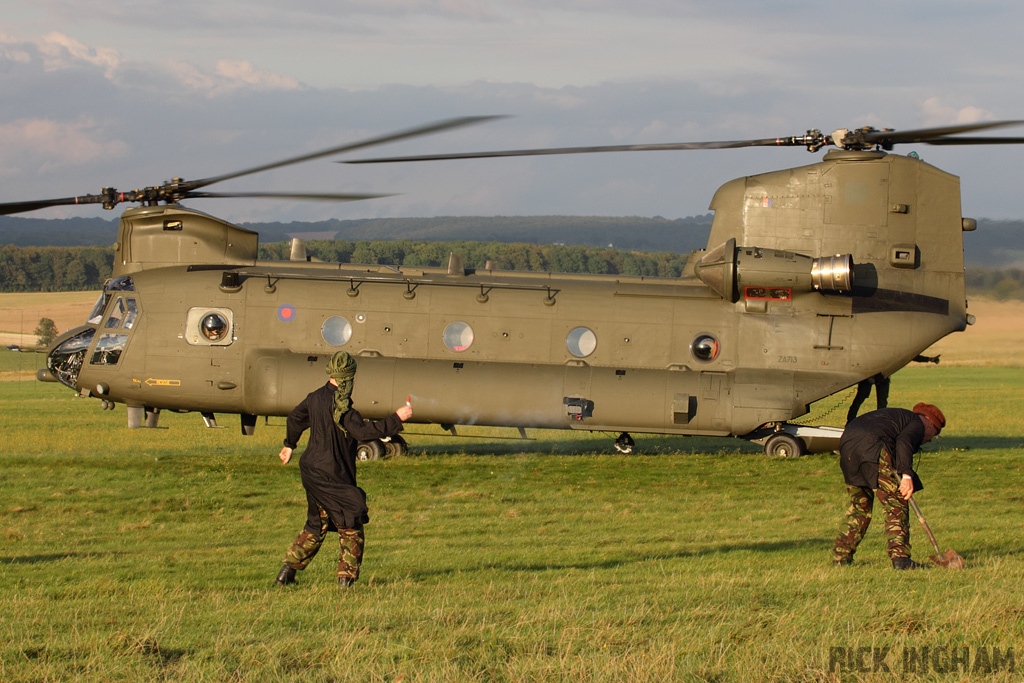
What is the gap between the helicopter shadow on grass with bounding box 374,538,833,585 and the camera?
10.3m

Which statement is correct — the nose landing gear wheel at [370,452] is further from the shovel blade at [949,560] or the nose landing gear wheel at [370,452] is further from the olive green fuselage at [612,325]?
the shovel blade at [949,560]

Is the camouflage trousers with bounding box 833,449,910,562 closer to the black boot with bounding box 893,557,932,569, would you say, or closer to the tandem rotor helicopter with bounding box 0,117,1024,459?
the black boot with bounding box 893,557,932,569

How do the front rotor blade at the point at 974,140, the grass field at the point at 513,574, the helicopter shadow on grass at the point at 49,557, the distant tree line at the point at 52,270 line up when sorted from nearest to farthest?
the grass field at the point at 513,574 → the helicopter shadow on grass at the point at 49,557 → the front rotor blade at the point at 974,140 → the distant tree line at the point at 52,270

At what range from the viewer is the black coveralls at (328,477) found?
9.38 metres

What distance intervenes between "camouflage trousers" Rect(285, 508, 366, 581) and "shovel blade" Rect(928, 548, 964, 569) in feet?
18.5

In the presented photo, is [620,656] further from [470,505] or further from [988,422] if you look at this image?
[988,422]

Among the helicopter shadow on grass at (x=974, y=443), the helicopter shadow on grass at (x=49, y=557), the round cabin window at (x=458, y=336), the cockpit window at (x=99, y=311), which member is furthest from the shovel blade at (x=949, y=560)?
the cockpit window at (x=99, y=311)

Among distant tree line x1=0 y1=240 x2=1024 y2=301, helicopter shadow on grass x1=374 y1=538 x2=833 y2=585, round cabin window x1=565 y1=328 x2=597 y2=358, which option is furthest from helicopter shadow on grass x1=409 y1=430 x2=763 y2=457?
helicopter shadow on grass x1=374 y1=538 x2=833 y2=585

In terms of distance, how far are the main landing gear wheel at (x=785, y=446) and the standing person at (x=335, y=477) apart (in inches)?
482

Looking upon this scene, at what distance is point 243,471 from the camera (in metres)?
18.7

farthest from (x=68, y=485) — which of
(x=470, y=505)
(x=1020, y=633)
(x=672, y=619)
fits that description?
(x=1020, y=633)

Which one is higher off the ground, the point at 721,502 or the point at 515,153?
the point at 515,153

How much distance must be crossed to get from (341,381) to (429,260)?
18.1 meters

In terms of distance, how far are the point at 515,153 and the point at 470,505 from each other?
5.58m
